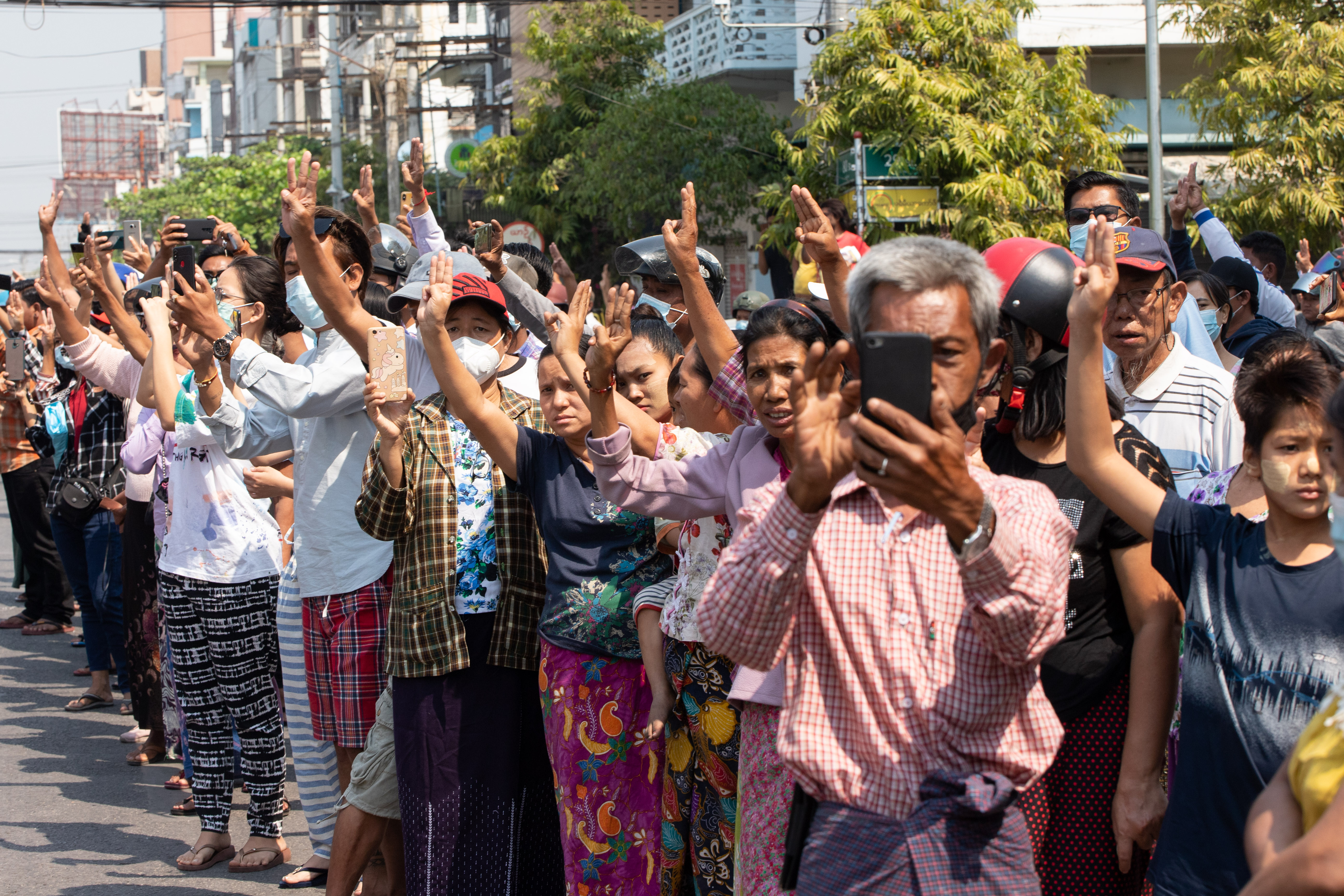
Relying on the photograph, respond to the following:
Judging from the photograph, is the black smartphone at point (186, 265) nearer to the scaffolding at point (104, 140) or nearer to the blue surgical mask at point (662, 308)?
the blue surgical mask at point (662, 308)

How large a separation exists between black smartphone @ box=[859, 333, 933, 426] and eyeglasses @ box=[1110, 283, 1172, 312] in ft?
6.34

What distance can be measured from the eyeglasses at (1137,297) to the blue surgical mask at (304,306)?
102 inches

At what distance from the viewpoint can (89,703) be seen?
26.9 feet

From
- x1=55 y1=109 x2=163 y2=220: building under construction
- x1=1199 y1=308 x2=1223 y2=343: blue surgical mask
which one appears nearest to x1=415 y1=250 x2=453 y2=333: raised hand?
x1=1199 y1=308 x2=1223 y2=343: blue surgical mask

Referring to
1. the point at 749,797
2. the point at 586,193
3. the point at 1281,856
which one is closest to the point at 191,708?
the point at 749,797

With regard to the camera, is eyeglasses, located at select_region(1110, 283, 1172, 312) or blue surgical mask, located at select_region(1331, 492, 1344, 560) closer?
blue surgical mask, located at select_region(1331, 492, 1344, 560)

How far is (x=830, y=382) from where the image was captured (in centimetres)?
208

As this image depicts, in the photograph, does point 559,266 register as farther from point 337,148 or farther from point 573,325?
point 337,148

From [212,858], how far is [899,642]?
13.6ft

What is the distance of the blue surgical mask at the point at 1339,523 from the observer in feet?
6.11

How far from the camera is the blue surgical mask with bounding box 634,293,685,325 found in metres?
5.34

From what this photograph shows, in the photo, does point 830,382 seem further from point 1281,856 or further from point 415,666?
point 415,666

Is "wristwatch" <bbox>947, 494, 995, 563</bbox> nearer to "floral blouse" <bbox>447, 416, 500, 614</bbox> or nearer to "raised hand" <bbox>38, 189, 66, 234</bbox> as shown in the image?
"floral blouse" <bbox>447, 416, 500, 614</bbox>

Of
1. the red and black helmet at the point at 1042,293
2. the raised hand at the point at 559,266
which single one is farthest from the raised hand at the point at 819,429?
the raised hand at the point at 559,266
